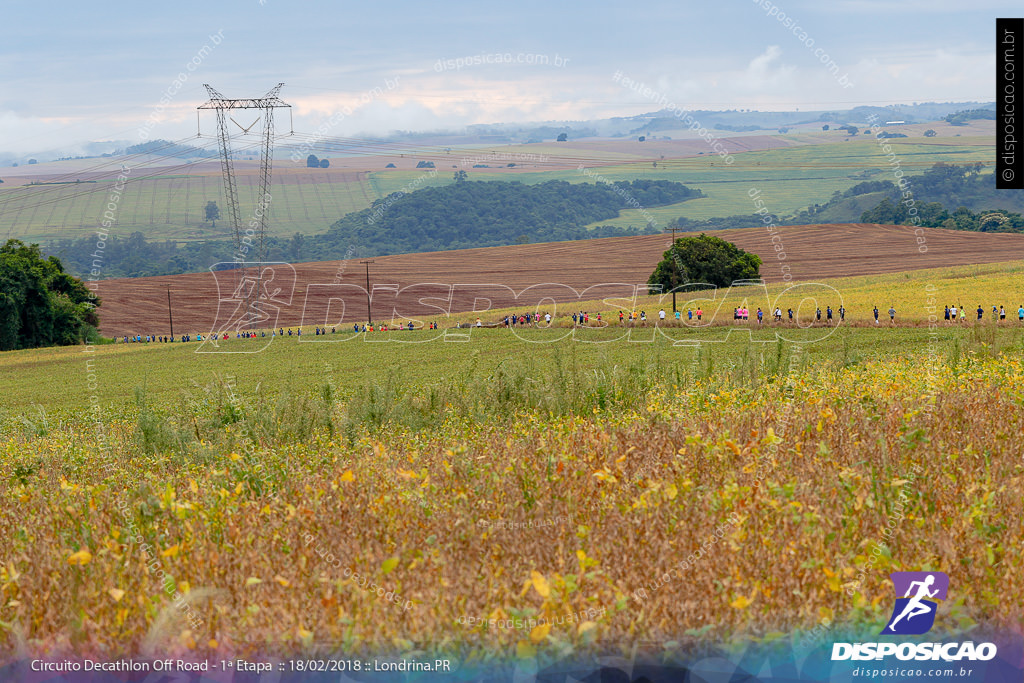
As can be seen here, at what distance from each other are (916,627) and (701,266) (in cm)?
8906

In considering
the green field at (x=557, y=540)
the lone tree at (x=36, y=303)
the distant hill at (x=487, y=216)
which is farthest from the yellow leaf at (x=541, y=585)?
the distant hill at (x=487, y=216)

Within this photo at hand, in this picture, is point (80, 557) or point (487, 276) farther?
point (487, 276)

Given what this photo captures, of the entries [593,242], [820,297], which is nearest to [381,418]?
[820,297]

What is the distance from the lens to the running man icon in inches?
183

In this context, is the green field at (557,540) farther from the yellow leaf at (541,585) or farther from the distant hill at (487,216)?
the distant hill at (487,216)

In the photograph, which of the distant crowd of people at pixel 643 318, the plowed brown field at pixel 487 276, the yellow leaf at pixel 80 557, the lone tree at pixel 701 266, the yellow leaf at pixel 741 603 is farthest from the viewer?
the plowed brown field at pixel 487 276

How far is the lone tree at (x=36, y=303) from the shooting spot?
74375 mm

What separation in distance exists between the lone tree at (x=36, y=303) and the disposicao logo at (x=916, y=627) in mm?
82795

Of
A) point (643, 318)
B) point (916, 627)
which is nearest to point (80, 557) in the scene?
point (916, 627)

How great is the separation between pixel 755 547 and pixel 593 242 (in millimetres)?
144916

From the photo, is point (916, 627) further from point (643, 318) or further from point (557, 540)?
point (643, 318)

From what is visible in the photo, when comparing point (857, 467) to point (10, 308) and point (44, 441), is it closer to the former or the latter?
point (44, 441)

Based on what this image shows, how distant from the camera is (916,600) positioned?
4.73 m

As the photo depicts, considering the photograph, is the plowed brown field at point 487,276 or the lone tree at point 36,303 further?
the plowed brown field at point 487,276
